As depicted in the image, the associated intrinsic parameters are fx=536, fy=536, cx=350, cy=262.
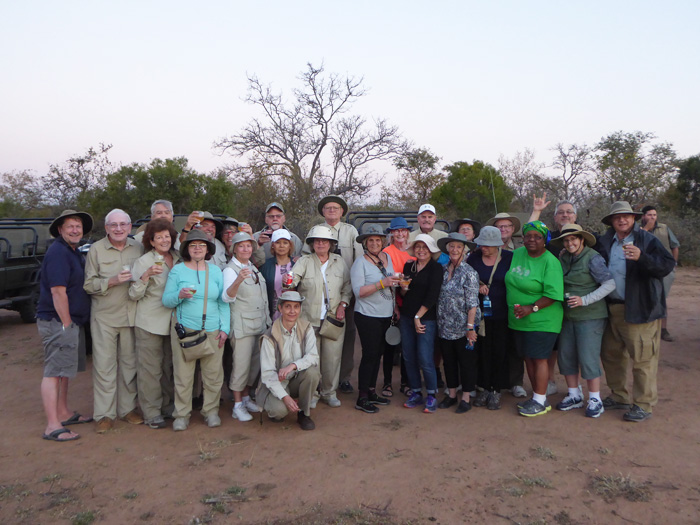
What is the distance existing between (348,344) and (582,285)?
232cm

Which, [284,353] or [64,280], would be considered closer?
[64,280]

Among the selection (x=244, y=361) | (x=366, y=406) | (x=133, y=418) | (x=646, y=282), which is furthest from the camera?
(x=366, y=406)

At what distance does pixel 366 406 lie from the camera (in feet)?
16.3

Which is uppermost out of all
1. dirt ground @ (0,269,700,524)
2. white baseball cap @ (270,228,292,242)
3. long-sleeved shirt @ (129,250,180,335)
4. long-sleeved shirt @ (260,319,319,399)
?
white baseball cap @ (270,228,292,242)

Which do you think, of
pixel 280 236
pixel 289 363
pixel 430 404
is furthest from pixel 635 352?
pixel 280 236

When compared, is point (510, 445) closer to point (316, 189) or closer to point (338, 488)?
point (338, 488)

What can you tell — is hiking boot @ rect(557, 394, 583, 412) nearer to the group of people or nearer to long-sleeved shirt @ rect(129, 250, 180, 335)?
the group of people

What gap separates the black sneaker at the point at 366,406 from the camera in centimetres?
495

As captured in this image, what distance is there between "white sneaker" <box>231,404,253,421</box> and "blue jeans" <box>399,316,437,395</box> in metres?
1.52

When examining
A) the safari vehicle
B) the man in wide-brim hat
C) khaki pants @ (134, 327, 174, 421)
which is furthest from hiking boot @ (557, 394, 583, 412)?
the safari vehicle

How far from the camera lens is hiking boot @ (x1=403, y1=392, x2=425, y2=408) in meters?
5.07

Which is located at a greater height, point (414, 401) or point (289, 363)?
point (289, 363)

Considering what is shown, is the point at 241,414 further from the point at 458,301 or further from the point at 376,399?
the point at 458,301

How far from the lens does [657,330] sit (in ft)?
15.0
